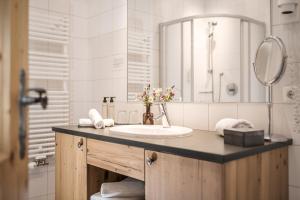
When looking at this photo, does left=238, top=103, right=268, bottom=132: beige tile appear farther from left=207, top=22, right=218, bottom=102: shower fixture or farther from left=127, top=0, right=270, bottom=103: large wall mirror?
left=207, top=22, right=218, bottom=102: shower fixture

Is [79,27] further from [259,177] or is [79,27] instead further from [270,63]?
[259,177]

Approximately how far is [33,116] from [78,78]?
0.60 metres

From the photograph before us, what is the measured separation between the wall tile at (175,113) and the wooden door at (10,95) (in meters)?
1.35

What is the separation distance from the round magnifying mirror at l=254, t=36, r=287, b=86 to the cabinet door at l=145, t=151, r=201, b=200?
66 cm

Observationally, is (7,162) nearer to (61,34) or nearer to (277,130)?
(277,130)

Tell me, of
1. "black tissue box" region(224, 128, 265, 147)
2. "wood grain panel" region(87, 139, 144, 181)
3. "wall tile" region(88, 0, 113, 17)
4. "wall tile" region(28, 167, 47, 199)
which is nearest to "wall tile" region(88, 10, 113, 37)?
"wall tile" region(88, 0, 113, 17)

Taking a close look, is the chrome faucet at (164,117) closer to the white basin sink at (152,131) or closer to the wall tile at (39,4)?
the white basin sink at (152,131)

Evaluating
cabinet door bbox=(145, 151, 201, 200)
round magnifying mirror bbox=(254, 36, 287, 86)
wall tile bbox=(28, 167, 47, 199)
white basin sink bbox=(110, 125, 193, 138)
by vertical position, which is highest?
round magnifying mirror bbox=(254, 36, 287, 86)

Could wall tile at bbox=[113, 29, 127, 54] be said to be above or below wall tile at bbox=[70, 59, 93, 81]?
above

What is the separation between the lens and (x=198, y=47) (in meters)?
1.96

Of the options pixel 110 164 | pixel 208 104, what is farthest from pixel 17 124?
pixel 208 104

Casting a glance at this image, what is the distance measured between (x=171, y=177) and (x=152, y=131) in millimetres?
566

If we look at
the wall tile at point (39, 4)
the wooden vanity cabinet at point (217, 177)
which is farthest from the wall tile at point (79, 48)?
the wooden vanity cabinet at point (217, 177)

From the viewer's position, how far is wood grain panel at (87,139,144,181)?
57.9 inches
